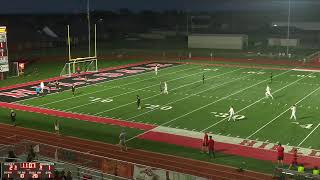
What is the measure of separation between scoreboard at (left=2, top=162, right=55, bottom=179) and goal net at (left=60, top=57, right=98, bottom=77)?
33395mm

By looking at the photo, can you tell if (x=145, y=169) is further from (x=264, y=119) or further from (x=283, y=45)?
(x=283, y=45)

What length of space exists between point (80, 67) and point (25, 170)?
124ft

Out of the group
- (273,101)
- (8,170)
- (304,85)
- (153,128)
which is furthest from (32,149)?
(304,85)

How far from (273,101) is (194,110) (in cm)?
653

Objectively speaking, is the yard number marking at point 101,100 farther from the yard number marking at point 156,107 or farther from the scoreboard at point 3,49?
the scoreboard at point 3,49

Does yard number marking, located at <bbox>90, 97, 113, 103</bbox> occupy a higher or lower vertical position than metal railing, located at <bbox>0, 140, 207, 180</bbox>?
lower

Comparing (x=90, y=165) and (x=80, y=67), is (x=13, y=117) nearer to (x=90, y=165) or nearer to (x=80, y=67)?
(x=90, y=165)

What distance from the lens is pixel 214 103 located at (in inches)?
1305

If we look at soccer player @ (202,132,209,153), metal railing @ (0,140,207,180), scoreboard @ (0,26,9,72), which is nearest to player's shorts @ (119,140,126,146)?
metal railing @ (0,140,207,180)

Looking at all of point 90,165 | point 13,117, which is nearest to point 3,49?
point 13,117

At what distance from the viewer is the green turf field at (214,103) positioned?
26.4 meters

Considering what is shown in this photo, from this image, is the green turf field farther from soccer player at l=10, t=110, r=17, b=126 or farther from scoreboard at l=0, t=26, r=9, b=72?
scoreboard at l=0, t=26, r=9, b=72

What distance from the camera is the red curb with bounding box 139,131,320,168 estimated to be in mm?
21141

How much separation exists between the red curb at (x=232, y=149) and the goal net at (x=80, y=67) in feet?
79.4
